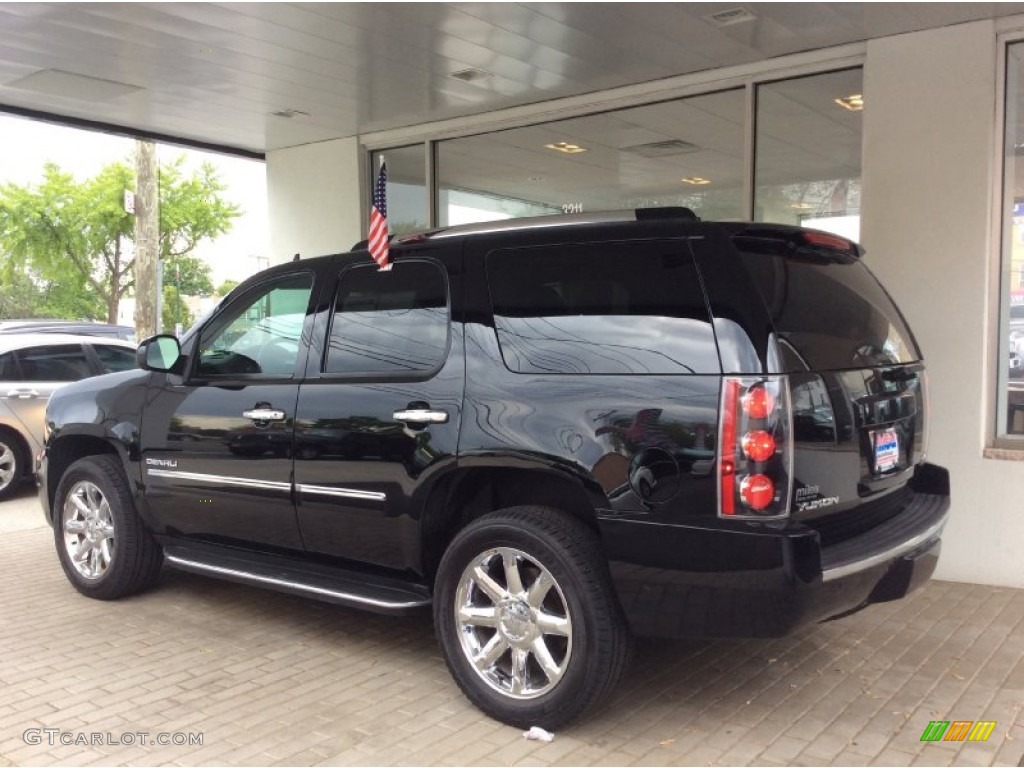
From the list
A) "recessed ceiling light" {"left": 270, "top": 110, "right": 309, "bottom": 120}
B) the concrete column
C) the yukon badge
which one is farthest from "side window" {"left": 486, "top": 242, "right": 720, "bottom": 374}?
the concrete column

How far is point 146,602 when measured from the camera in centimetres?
538

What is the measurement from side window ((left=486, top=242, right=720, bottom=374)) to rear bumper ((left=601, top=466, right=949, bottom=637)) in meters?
0.61

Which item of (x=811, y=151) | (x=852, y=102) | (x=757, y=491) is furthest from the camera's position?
(x=811, y=151)

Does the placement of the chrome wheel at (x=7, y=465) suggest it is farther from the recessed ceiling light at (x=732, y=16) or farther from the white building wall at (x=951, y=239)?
the white building wall at (x=951, y=239)

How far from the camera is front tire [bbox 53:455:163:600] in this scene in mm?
5219

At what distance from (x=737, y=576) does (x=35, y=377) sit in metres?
8.00

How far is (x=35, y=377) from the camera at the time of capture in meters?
8.88

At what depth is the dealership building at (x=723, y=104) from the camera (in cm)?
565

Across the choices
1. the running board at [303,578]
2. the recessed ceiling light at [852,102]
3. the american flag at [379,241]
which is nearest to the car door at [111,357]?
the running board at [303,578]

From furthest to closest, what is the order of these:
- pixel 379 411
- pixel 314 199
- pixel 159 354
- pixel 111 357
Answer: pixel 314 199 → pixel 111 357 → pixel 159 354 → pixel 379 411

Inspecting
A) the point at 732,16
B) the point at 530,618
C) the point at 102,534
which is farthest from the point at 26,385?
the point at 732,16

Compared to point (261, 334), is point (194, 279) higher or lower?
higher

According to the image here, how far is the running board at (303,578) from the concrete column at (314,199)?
516 cm

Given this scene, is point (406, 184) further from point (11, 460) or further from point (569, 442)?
point (569, 442)
